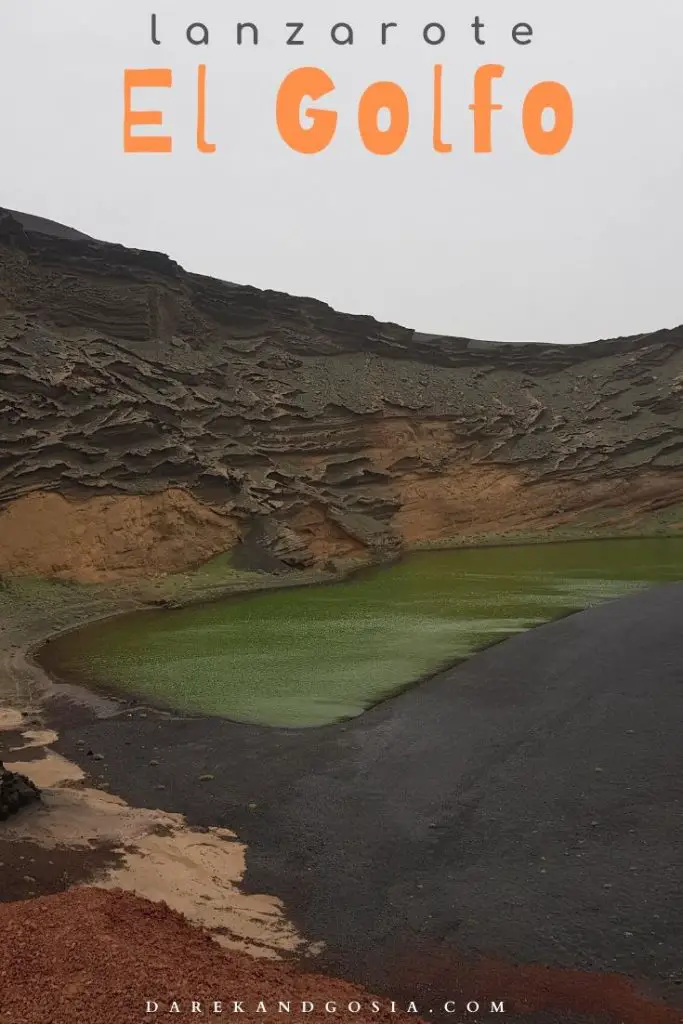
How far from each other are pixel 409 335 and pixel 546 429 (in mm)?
9466

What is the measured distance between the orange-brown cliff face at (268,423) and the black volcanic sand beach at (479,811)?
1478 centimetres

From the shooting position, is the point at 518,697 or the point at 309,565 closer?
the point at 518,697

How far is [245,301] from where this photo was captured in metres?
35.9

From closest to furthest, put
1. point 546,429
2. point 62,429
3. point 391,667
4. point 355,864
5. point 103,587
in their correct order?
point 355,864 < point 391,667 < point 103,587 < point 62,429 < point 546,429

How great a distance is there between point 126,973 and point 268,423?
29.1 metres

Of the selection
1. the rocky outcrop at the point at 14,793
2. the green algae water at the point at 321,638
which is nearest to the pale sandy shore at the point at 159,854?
the rocky outcrop at the point at 14,793

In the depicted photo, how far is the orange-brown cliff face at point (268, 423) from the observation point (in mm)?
23859

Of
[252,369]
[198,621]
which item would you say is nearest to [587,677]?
[198,621]

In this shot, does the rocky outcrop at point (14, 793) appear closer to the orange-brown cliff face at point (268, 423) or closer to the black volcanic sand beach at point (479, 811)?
the black volcanic sand beach at point (479, 811)

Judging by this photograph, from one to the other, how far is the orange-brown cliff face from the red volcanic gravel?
60.6ft

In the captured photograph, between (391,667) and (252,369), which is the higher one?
(252,369)

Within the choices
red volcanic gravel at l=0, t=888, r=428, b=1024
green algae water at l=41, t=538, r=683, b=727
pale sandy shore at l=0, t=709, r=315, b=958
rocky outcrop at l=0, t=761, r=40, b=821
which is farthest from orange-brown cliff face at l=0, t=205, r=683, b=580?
red volcanic gravel at l=0, t=888, r=428, b=1024

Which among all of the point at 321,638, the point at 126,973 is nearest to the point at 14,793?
the point at 126,973

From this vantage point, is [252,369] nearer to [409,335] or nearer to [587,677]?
[409,335]
